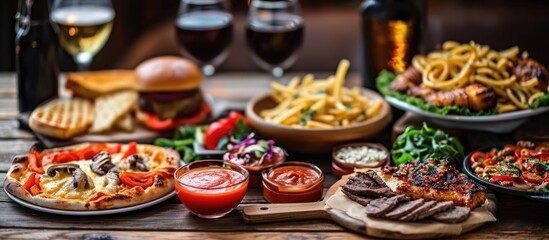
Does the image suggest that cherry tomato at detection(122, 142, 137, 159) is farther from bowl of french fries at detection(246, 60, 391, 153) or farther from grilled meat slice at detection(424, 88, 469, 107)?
grilled meat slice at detection(424, 88, 469, 107)

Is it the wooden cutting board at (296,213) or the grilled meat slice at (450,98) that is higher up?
the grilled meat slice at (450,98)

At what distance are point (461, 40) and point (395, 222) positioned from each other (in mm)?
3543

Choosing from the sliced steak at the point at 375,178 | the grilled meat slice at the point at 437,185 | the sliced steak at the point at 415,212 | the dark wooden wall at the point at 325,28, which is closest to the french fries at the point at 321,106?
the sliced steak at the point at 375,178

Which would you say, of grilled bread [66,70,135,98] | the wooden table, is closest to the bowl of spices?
the wooden table

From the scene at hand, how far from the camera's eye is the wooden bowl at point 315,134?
145 inches

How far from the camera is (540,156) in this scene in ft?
11.1

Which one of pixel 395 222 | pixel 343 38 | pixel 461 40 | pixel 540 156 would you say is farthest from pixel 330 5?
pixel 395 222

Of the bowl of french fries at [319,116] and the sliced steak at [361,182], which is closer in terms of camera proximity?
the sliced steak at [361,182]

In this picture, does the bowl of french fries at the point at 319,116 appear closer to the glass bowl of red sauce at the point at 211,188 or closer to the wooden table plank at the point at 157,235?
the glass bowl of red sauce at the point at 211,188

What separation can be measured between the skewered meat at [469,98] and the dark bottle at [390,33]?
0.48 m

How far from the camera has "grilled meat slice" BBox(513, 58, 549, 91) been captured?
374 centimetres

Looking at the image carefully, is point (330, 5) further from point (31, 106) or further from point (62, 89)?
point (31, 106)

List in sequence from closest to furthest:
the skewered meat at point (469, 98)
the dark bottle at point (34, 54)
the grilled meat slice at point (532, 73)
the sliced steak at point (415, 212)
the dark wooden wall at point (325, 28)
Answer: the sliced steak at point (415, 212) < the skewered meat at point (469, 98) < the grilled meat slice at point (532, 73) < the dark bottle at point (34, 54) < the dark wooden wall at point (325, 28)

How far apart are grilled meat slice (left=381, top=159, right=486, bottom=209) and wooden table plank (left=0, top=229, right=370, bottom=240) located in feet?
0.99
